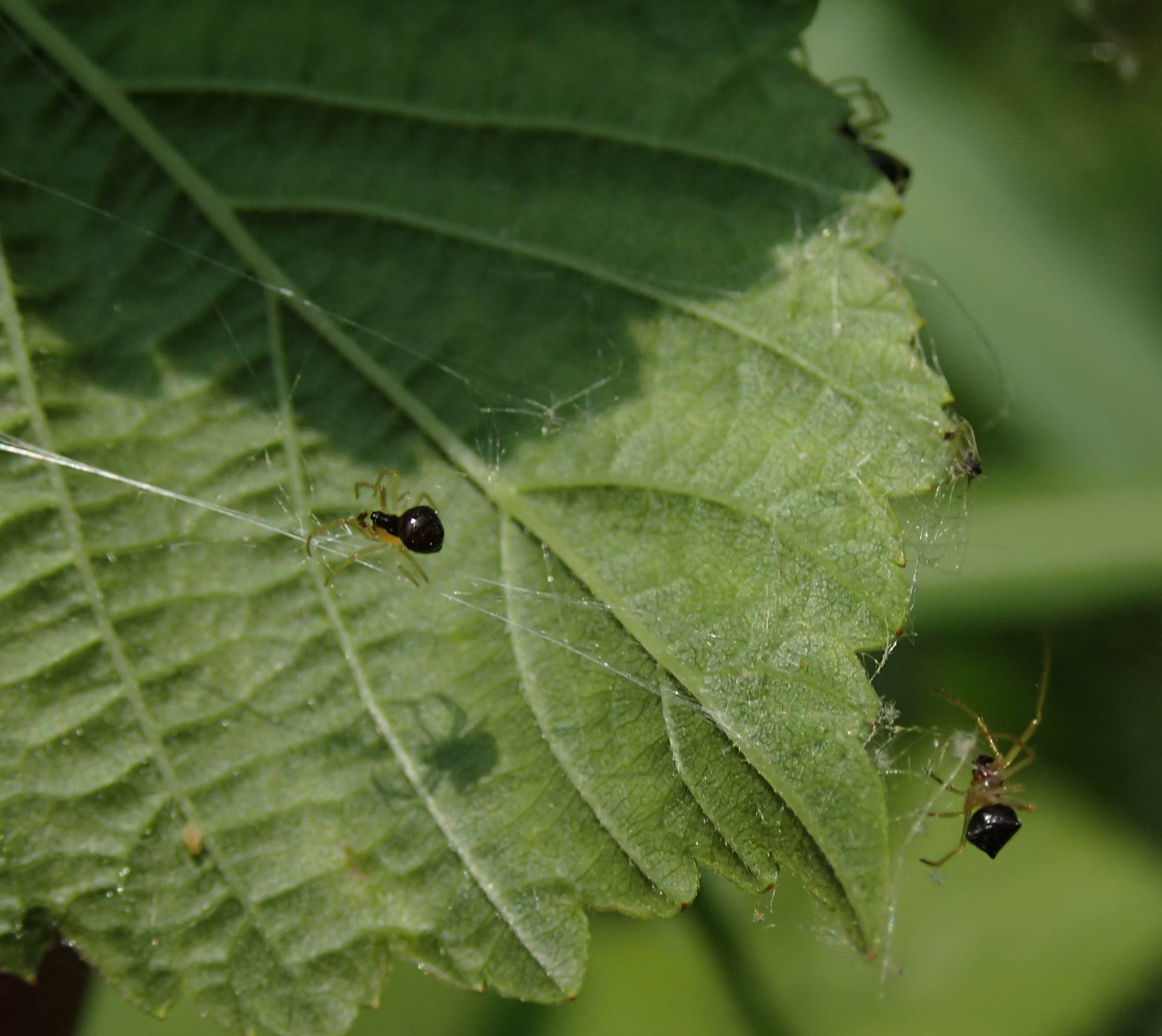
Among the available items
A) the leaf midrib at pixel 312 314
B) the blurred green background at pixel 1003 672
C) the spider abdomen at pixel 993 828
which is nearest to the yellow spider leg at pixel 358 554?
the leaf midrib at pixel 312 314

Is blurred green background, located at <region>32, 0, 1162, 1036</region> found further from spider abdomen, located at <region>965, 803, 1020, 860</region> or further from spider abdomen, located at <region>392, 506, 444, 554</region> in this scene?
spider abdomen, located at <region>392, 506, 444, 554</region>

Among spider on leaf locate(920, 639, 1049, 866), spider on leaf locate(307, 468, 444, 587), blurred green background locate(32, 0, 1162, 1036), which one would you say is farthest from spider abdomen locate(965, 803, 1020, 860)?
spider on leaf locate(307, 468, 444, 587)

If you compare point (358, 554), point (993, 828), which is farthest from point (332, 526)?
point (993, 828)

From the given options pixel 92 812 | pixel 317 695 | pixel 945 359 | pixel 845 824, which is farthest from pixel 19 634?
pixel 945 359

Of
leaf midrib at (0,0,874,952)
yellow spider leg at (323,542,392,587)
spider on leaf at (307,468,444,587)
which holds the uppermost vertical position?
leaf midrib at (0,0,874,952)

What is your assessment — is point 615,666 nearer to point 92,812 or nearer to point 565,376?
point 565,376

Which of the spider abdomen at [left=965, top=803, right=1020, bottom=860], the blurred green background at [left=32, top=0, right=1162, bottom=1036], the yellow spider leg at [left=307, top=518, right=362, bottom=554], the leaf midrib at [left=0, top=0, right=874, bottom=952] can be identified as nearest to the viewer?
the leaf midrib at [left=0, top=0, right=874, bottom=952]

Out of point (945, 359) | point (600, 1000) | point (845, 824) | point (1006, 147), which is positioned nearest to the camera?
point (845, 824)
